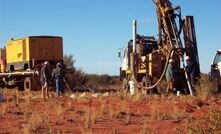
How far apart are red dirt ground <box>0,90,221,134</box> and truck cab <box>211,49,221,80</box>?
4.23 meters

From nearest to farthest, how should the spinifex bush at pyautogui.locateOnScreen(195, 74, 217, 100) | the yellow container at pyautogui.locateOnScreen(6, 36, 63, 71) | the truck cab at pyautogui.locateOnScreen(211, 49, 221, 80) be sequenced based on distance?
1. the spinifex bush at pyautogui.locateOnScreen(195, 74, 217, 100)
2. the truck cab at pyautogui.locateOnScreen(211, 49, 221, 80)
3. the yellow container at pyautogui.locateOnScreen(6, 36, 63, 71)

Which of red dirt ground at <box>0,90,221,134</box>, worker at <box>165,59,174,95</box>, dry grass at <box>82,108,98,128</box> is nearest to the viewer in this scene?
red dirt ground at <box>0,90,221,134</box>

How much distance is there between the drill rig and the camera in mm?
26953

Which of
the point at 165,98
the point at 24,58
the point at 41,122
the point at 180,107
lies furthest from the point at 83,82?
the point at 41,122

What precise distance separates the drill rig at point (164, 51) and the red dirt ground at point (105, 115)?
12.4 ft

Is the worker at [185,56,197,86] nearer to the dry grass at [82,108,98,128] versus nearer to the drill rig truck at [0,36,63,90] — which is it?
the dry grass at [82,108,98,128]

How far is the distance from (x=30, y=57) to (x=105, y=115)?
716 inches

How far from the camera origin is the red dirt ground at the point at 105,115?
15.2 metres

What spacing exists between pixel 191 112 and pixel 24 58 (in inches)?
763

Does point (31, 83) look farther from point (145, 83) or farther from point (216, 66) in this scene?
point (216, 66)

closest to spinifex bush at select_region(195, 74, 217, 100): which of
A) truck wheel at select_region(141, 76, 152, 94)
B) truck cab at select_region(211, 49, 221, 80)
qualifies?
truck cab at select_region(211, 49, 221, 80)

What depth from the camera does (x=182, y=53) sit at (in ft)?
88.0

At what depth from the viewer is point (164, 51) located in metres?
27.9

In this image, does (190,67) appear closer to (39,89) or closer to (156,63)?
(156,63)
